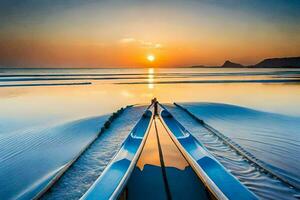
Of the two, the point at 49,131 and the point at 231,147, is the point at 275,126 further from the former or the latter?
the point at 49,131

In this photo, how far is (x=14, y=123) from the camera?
32.7 ft

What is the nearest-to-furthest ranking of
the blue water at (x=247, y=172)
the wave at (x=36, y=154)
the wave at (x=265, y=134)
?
the blue water at (x=247, y=172), the wave at (x=36, y=154), the wave at (x=265, y=134)

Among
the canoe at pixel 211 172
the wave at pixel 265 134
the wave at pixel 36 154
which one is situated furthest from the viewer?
the wave at pixel 265 134

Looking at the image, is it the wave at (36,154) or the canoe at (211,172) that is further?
the wave at (36,154)

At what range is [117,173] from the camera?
4.54 metres

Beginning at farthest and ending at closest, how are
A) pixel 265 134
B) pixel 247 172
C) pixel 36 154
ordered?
pixel 265 134 → pixel 36 154 → pixel 247 172

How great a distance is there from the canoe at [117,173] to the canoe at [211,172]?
1095 millimetres

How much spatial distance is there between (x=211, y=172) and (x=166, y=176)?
3.98 ft

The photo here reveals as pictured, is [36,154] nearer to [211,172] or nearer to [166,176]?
[166,176]

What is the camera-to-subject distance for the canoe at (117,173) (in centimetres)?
374

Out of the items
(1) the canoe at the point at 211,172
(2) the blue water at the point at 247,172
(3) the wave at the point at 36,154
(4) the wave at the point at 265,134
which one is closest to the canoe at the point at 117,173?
(1) the canoe at the point at 211,172

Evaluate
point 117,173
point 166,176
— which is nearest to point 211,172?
point 166,176

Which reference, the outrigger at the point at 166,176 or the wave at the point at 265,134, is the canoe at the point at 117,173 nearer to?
A: the outrigger at the point at 166,176

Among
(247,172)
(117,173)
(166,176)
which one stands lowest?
(166,176)
